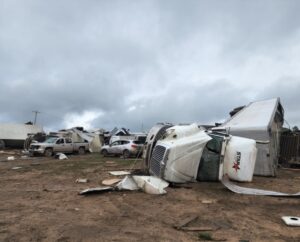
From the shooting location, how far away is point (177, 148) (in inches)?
468

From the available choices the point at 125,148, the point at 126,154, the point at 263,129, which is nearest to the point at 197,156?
the point at 263,129

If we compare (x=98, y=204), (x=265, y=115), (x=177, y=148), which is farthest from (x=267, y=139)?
(x=98, y=204)

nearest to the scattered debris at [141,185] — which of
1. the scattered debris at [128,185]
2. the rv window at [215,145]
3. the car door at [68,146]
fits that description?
the scattered debris at [128,185]

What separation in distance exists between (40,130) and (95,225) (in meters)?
42.9

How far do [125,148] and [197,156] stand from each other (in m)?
18.0

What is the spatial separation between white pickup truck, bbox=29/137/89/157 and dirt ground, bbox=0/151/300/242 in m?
19.5

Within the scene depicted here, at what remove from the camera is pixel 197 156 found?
12.2 m

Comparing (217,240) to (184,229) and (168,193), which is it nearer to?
(184,229)

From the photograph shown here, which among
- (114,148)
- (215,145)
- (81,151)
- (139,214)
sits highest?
(215,145)

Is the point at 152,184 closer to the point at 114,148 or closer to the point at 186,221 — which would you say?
the point at 186,221

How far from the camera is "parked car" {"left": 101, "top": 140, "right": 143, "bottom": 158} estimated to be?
29.5 metres

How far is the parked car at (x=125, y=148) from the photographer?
96.8 feet

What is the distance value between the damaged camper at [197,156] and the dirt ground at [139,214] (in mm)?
613

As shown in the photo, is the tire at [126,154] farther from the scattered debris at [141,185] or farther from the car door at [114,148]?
the scattered debris at [141,185]
